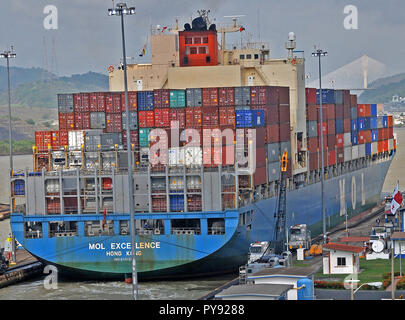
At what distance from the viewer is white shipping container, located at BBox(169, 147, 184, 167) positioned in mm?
34375

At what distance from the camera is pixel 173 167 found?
3359cm

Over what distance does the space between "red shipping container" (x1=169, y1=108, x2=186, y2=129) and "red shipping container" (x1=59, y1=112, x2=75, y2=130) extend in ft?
17.7

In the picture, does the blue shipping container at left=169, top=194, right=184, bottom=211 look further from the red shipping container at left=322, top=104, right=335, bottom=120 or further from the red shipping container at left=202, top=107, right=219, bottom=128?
the red shipping container at left=322, top=104, right=335, bottom=120

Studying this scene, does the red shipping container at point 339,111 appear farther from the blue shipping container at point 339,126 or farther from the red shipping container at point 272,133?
the red shipping container at point 272,133

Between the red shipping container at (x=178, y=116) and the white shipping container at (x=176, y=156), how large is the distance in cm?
269

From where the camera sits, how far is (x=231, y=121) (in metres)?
37.3

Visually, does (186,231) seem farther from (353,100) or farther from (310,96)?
→ (353,100)

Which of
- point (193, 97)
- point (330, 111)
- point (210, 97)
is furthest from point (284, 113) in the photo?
point (330, 111)

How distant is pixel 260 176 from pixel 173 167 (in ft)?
21.0

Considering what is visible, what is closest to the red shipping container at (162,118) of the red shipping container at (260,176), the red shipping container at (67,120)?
the red shipping container at (67,120)

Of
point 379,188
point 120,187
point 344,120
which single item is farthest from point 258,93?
point 379,188

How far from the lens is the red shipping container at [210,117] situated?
1449 inches
